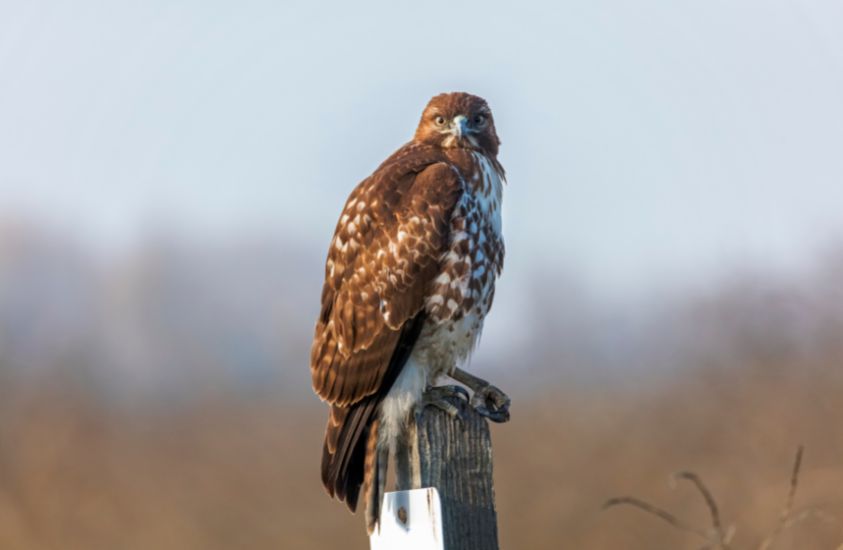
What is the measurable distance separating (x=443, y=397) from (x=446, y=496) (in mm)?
581

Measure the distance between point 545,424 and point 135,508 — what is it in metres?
2.48

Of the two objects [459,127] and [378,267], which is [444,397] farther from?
[459,127]

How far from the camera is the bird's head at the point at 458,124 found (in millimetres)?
4562

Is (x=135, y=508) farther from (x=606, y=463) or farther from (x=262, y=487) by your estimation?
(x=606, y=463)

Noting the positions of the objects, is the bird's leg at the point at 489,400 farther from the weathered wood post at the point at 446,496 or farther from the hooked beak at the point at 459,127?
the hooked beak at the point at 459,127

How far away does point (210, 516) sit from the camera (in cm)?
792

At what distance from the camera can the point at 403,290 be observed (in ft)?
12.8

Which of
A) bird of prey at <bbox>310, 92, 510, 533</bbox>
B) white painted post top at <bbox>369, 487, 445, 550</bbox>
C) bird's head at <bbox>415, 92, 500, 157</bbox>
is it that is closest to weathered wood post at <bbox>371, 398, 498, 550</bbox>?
white painted post top at <bbox>369, 487, 445, 550</bbox>

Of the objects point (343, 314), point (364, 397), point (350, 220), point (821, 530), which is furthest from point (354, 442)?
point (821, 530)

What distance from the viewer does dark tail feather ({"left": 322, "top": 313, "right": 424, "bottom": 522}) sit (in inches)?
135

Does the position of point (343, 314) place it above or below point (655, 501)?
above

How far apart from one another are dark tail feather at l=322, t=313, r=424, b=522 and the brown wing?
0.08 metres

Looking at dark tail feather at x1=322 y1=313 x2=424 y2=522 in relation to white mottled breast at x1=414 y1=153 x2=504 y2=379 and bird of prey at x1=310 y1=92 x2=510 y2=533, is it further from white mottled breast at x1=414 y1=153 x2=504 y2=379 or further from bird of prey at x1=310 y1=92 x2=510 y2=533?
white mottled breast at x1=414 y1=153 x2=504 y2=379

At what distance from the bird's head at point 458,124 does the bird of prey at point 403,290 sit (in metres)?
0.26
